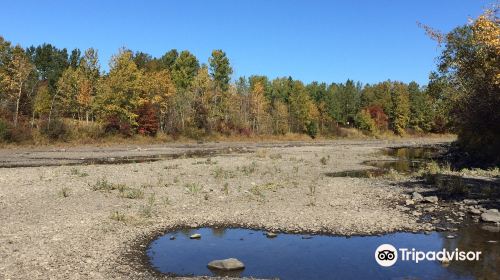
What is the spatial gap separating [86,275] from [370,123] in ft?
393

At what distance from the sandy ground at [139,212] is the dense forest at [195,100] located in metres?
8.53

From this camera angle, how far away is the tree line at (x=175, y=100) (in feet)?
213

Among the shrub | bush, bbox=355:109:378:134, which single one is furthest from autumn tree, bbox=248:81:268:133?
the shrub

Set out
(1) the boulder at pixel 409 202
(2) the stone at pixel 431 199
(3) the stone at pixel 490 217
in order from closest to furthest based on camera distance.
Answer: (3) the stone at pixel 490 217, (1) the boulder at pixel 409 202, (2) the stone at pixel 431 199

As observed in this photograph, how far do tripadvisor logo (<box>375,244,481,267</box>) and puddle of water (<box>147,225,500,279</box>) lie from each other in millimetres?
224

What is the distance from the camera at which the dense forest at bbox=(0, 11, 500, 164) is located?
35688mm

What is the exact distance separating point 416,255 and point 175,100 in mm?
72196

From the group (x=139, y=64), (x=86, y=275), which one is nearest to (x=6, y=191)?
(x=86, y=275)

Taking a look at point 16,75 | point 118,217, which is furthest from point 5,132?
point 118,217

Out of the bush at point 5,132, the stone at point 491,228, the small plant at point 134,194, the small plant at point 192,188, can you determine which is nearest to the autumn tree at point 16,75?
the bush at point 5,132

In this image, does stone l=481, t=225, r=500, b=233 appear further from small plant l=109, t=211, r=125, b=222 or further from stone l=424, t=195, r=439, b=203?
small plant l=109, t=211, r=125, b=222

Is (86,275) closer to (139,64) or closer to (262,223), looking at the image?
(262,223)

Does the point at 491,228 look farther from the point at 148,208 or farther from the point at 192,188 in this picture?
the point at 192,188

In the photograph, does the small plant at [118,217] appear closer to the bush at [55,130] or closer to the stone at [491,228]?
the stone at [491,228]
